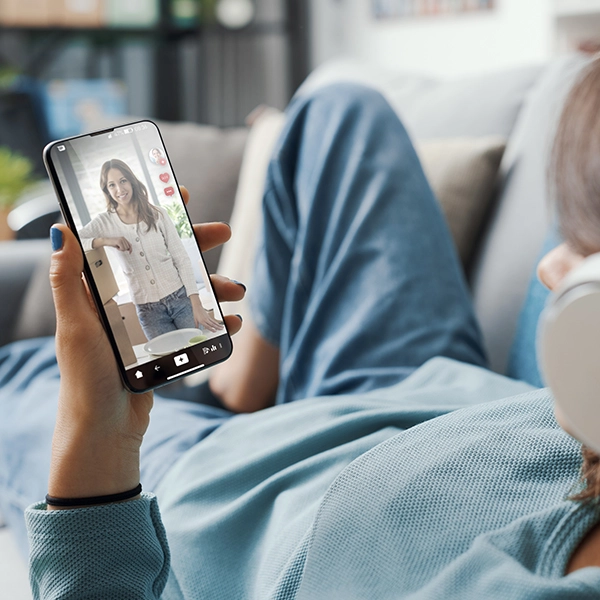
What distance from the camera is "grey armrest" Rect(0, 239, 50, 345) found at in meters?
1.15

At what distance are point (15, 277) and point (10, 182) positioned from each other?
786 millimetres

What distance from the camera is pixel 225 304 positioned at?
0.50 meters

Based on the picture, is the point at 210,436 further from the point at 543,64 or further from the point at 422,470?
the point at 543,64

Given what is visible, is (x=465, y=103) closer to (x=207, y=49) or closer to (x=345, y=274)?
(x=345, y=274)

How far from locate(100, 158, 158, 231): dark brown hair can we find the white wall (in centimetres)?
193

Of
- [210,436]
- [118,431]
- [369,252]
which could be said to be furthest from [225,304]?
[369,252]

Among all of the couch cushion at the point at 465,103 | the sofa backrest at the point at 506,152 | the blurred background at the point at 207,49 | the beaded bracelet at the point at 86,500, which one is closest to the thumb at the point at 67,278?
the beaded bracelet at the point at 86,500

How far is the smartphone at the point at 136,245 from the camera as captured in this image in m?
0.43

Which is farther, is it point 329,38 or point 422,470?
point 329,38

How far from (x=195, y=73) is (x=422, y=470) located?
2.85 metres

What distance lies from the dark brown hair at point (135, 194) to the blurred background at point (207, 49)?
6.78 feet

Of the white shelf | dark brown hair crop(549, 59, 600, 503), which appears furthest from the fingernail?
the white shelf

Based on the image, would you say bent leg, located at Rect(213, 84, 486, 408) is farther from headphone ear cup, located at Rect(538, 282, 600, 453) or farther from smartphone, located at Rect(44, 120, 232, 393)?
headphone ear cup, located at Rect(538, 282, 600, 453)

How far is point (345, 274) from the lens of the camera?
2.69ft
